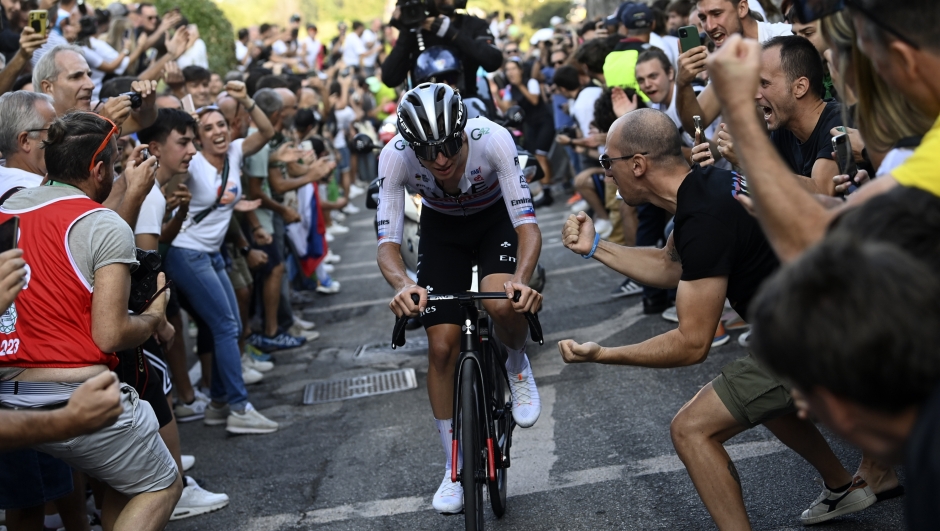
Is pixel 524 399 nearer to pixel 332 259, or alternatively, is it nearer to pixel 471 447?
pixel 471 447

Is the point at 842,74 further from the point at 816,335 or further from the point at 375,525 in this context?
the point at 375,525

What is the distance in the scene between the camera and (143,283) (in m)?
4.29

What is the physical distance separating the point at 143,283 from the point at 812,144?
3.25 metres

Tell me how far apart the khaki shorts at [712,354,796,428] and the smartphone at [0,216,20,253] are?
8.99ft

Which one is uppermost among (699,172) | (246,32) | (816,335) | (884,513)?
(816,335)

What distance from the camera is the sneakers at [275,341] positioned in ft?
31.0

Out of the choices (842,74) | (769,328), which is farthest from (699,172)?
(769,328)

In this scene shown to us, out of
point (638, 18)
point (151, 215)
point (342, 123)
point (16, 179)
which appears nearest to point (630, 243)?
point (638, 18)

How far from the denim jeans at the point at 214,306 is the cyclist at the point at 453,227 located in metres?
2.12

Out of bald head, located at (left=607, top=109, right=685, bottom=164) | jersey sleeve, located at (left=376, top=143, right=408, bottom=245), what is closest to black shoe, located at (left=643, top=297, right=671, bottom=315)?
jersey sleeve, located at (left=376, top=143, right=408, bottom=245)

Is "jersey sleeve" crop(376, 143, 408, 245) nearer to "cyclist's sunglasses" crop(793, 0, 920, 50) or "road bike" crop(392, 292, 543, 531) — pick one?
"road bike" crop(392, 292, 543, 531)

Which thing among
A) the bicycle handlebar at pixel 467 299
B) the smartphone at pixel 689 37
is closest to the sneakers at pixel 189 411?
the bicycle handlebar at pixel 467 299

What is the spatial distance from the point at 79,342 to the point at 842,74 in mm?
2948

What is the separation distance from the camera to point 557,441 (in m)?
5.97
